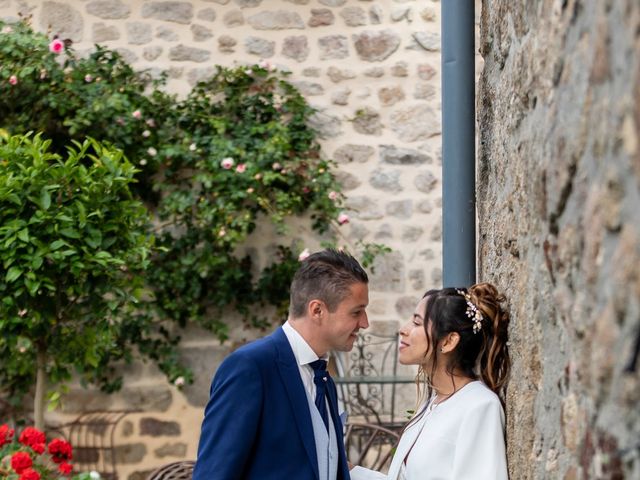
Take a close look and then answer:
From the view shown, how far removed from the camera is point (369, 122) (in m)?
7.07

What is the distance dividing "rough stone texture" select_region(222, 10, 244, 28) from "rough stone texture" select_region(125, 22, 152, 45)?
0.54 meters

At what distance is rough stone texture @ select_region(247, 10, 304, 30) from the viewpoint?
23.3ft

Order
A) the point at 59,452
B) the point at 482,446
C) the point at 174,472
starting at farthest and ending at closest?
the point at 59,452
the point at 174,472
the point at 482,446

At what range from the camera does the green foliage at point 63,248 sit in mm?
4621

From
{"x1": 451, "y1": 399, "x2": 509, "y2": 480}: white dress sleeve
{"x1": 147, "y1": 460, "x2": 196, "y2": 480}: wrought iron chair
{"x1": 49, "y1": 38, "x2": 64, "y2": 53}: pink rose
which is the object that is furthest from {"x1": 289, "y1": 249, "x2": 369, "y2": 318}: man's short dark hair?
{"x1": 49, "y1": 38, "x2": 64, "y2": 53}: pink rose

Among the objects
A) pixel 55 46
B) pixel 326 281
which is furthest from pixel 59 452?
pixel 55 46

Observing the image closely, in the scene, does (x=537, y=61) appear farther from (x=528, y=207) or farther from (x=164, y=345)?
(x=164, y=345)

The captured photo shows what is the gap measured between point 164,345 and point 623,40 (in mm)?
5887

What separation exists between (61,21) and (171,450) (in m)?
3.06

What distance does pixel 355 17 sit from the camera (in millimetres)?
7109

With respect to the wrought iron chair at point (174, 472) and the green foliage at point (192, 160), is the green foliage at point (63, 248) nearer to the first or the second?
the wrought iron chair at point (174, 472)

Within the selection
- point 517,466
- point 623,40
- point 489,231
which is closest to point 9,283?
point 489,231

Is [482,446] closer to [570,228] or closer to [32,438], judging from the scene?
[570,228]

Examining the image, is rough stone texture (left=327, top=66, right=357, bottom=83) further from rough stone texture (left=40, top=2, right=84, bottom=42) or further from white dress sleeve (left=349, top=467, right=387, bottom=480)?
white dress sleeve (left=349, top=467, right=387, bottom=480)
